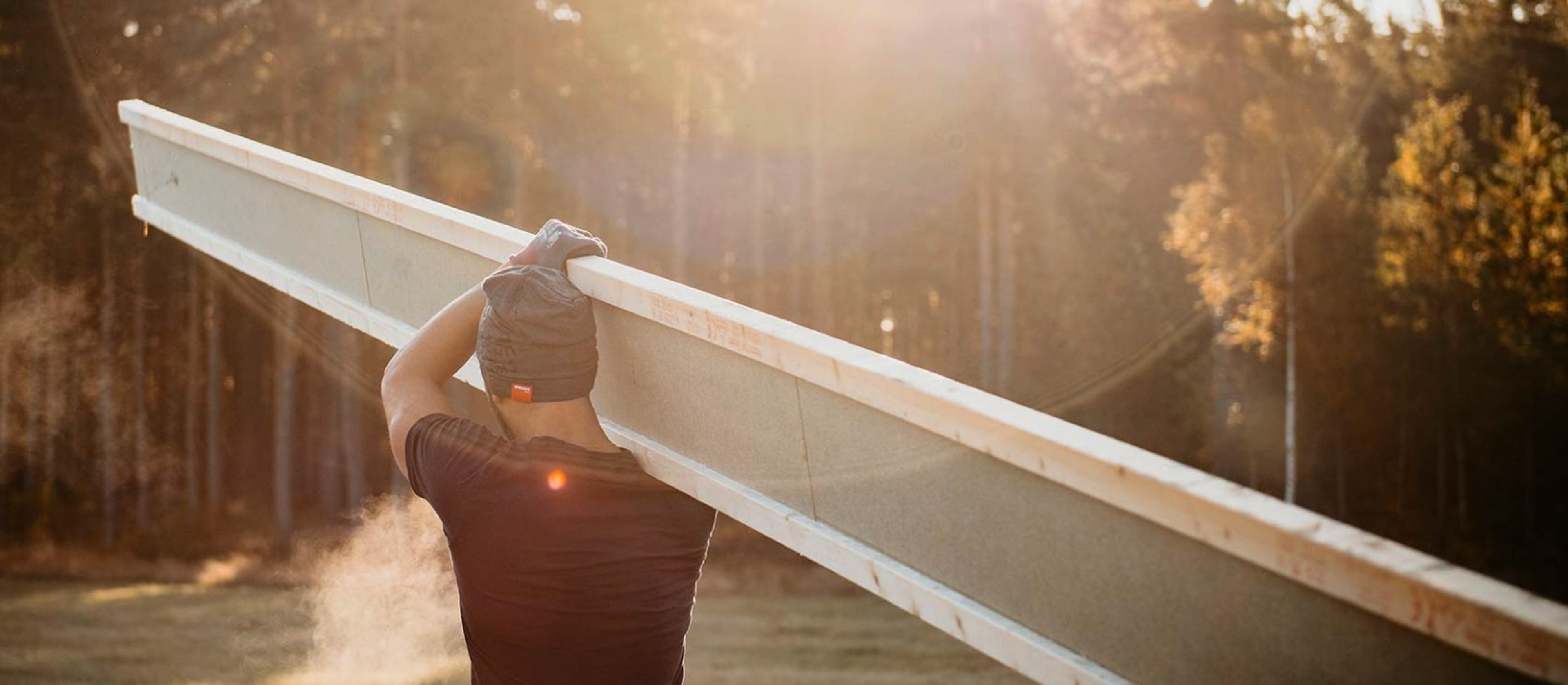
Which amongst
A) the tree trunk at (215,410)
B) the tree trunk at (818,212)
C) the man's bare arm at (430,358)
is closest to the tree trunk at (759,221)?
the tree trunk at (818,212)

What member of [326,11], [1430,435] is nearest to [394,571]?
[326,11]

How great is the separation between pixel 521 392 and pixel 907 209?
104ft

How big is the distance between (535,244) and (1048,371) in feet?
113

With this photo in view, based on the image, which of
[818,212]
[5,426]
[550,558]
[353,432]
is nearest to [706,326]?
[550,558]

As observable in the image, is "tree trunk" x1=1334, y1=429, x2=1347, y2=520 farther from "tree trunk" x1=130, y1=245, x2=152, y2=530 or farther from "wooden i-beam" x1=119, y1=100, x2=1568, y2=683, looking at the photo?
"wooden i-beam" x1=119, y1=100, x2=1568, y2=683

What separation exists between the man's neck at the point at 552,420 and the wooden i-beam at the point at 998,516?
0.31m

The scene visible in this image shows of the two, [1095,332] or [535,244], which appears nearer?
[535,244]

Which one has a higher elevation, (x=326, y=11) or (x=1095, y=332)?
(x=326, y=11)

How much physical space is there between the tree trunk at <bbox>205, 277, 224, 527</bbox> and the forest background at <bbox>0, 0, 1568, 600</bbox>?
0.13 meters

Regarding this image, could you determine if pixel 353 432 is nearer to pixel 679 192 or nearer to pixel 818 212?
pixel 679 192

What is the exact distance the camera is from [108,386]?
31.7m

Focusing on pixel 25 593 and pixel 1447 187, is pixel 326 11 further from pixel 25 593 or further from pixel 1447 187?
pixel 1447 187

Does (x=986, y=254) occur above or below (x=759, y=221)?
below

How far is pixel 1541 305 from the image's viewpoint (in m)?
24.8
